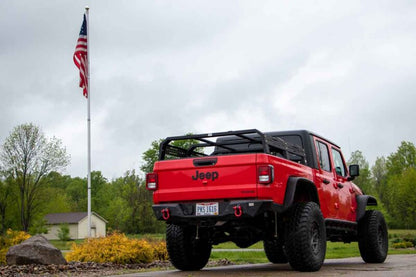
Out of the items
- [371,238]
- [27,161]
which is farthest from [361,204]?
[27,161]

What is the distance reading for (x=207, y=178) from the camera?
7750mm

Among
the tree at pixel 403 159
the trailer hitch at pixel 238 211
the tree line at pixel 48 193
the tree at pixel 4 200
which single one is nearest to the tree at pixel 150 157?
the tree line at pixel 48 193

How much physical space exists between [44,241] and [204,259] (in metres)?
3.46

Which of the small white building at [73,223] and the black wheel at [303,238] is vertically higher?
the small white building at [73,223]

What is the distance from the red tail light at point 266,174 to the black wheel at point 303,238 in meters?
0.96

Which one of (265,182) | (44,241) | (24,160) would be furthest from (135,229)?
(265,182)

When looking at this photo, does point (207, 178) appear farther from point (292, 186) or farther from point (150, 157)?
point (150, 157)

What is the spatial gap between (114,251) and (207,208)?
12.5 feet

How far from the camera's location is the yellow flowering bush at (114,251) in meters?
10.7

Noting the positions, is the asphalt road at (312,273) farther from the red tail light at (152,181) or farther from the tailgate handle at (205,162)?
the tailgate handle at (205,162)

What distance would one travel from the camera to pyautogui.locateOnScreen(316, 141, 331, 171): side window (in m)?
9.64

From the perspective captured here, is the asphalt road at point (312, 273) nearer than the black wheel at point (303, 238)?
Yes

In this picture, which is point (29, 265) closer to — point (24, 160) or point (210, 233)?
point (210, 233)

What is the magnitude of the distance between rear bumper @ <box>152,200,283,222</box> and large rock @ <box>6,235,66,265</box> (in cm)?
333
